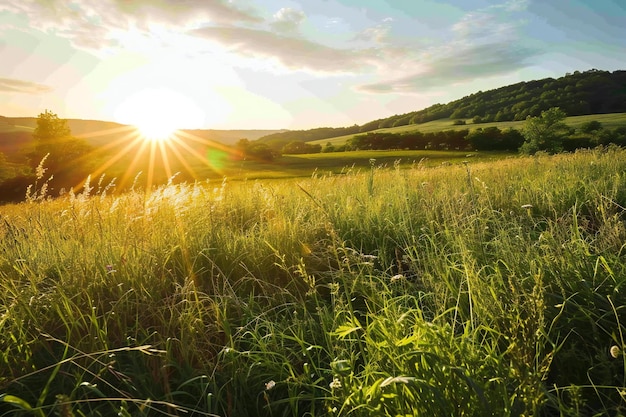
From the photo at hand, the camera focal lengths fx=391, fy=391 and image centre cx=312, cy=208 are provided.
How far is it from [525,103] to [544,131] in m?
39.9

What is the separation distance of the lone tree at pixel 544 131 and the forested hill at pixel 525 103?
2627 cm

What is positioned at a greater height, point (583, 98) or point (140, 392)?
point (583, 98)

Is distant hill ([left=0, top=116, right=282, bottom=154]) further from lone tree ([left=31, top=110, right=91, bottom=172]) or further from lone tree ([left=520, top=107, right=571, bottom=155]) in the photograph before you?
lone tree ([left=520, top=107, right=571, bottom=155])

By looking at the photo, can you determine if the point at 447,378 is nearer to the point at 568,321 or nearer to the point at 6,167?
the point at 568,321

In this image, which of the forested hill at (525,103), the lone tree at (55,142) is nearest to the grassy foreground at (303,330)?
the lone tree at (55,142)

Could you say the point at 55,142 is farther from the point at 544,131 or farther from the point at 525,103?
the point at 525,103

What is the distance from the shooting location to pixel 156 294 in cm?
310

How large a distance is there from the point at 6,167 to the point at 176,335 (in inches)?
2253

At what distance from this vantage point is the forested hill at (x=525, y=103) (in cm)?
8594

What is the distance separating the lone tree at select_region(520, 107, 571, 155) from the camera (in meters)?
54.4

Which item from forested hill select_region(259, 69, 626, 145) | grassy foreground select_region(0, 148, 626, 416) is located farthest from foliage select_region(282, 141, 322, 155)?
grassy foreground select_region(0, 148, 626, 416)

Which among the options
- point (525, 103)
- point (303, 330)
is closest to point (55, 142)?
point (303, 330)

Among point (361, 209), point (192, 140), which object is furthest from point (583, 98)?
point (361, 209)

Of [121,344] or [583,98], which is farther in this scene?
[583,98]
